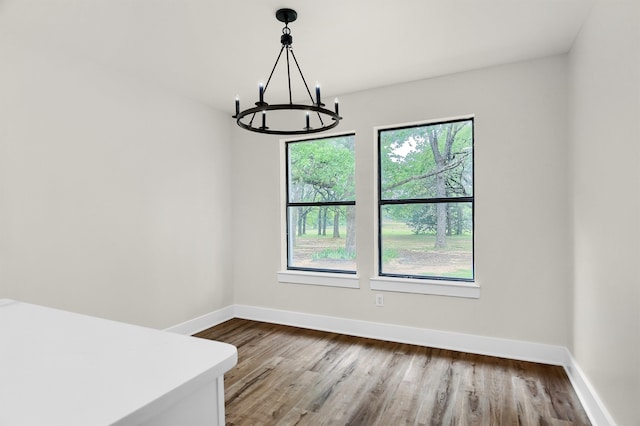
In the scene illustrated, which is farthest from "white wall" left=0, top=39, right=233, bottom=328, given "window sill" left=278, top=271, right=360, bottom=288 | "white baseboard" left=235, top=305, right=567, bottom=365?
"window sill" left=278, top=271, right=360, bottom=288

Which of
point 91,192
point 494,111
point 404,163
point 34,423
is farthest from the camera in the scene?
point 404,163

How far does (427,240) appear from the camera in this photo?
11.8 ft

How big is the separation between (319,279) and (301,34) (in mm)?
2463

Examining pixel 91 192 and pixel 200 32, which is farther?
pixel 91 192

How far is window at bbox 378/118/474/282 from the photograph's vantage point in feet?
11.3

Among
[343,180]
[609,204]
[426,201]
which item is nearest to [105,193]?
[343,180]

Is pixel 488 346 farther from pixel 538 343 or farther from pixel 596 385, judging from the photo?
pixel 596 385

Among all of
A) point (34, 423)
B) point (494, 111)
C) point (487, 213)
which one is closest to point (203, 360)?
point (34, 423)

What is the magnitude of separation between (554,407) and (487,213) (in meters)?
1.54

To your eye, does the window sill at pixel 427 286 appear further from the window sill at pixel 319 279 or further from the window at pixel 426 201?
the window sill at pixel 319 279

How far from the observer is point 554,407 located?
94.3 inches

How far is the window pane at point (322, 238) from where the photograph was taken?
13.1 feet

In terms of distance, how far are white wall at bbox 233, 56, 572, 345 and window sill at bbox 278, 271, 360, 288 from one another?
0.09 m

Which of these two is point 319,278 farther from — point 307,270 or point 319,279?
point 307,270
